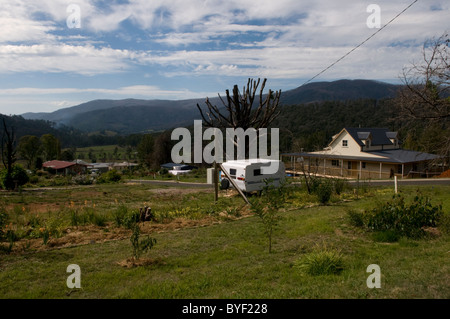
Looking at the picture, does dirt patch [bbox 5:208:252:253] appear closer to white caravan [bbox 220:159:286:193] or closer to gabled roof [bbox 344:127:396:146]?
white caravan [bbox 220:159:286:193]

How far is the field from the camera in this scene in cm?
516

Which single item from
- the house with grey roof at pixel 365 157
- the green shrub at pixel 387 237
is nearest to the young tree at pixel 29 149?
the house with grey roof at pixel 365 157

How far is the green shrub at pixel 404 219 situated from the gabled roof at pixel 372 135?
29668 mm

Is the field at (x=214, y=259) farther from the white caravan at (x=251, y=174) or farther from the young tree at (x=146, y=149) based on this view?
the young tree at (x=146, y=149)

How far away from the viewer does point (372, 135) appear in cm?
3822

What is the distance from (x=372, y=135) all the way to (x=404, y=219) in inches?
1281

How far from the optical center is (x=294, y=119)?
84.9m

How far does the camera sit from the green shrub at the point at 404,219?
8453 millimetres

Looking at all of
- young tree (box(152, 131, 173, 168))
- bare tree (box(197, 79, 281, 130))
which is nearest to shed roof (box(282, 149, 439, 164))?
bare tree (box(197, 79, 281, 130))

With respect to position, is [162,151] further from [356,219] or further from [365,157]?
[356,219]

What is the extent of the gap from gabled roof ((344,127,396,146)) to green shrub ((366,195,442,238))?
1168 inches
